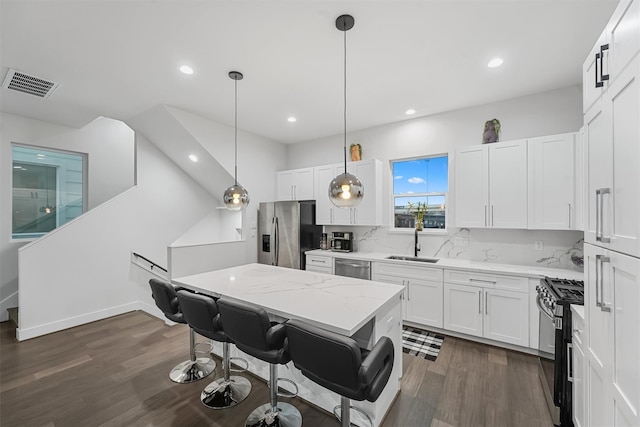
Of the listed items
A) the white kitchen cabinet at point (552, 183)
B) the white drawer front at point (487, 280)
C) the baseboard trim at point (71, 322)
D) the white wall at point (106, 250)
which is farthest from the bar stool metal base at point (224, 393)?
the white kitchen cabinet at point (552, 183)

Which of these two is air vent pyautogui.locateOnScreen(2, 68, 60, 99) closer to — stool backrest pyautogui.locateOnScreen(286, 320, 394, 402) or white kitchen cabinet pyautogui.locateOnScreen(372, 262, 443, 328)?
stool backrest pyautogui.locateOnScreen(286, 320, 394, 402)

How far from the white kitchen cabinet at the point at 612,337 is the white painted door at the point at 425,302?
185cm

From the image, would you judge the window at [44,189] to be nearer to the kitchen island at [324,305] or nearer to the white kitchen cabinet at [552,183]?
the kitchen island at [324,305]

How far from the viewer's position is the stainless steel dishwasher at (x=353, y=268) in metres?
3.91

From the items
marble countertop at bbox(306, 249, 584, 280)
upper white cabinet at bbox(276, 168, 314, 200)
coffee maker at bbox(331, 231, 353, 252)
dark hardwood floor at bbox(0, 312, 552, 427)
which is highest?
upper white cabinet at bbox(276, 168, 314, 200)

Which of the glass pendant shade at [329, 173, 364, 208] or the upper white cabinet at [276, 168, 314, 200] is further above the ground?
the upper white cabinet at [276, 168, 314, 200]

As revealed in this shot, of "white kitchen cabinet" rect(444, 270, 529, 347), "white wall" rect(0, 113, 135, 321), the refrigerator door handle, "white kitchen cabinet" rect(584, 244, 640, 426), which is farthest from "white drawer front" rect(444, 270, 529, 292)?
"white wall" rect(0, 113, 135, 321)

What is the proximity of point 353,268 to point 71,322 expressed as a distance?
414cm

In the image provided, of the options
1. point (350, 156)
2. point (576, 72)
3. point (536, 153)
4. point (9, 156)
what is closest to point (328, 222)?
point (350, 156)

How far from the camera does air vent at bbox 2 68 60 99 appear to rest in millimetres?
2869

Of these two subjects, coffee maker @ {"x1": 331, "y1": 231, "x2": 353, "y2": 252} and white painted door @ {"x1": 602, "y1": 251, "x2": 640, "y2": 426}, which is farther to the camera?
coffee maker @ {"x1": 331, "y1": 231, "x2": 353, "y2": 252}

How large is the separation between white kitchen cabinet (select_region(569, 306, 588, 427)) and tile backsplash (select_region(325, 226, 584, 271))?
1.71 m

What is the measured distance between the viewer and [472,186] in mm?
3404

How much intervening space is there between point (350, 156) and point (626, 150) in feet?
12.4
